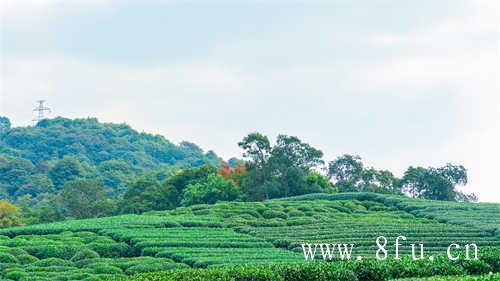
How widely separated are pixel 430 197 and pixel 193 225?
2926 cm

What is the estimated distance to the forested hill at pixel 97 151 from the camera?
10994 cm

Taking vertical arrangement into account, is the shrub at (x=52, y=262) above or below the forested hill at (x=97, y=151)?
below

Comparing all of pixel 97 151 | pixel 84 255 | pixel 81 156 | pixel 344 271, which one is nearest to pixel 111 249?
pixel 84 255

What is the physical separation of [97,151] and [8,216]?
5375 cm

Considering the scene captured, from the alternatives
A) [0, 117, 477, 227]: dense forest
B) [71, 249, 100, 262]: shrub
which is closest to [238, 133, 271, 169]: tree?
[0, 117, 477, 227]: dense forest

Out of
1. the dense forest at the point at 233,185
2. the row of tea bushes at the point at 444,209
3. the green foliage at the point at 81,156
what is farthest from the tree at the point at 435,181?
the green foliage at the point at 81,156

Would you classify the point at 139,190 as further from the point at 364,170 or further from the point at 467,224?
the point at 467,224

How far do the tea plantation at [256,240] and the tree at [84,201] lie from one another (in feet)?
44.3

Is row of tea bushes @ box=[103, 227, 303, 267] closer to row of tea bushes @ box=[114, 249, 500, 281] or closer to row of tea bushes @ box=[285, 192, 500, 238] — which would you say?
row of tea bushes @ box=[285, 192, 500, 238]

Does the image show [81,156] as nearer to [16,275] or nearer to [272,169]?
[272,169]

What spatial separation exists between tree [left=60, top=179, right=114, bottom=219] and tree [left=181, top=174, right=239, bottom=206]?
21.7 ft

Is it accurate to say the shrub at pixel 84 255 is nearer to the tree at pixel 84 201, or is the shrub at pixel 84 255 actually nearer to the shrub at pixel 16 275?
the shrub at pixel 16 275

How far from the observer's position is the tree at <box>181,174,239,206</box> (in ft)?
256

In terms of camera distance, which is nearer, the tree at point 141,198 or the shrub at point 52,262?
the shrub at point 52,262
